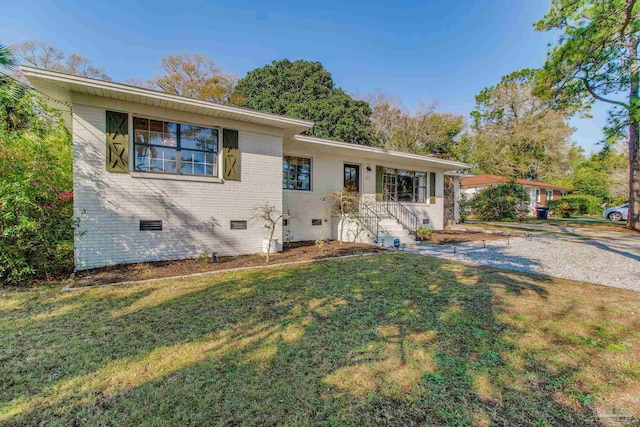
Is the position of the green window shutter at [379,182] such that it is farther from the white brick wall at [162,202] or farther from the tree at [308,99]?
the tree at [308,99]

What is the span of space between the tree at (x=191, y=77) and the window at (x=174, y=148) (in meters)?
15.5

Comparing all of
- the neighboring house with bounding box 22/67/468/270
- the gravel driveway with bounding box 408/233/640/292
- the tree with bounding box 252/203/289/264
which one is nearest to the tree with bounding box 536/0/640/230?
the gravel driveway with bounding box 408/233/640/292

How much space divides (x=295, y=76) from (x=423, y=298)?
24.1 m

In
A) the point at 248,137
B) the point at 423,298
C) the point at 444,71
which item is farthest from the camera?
the point at 444,71

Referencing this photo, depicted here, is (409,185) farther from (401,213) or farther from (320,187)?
(320,187)

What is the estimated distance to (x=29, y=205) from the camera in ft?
14.9

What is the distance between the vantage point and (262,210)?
749 centimetres

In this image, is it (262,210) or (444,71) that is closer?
(262,210)

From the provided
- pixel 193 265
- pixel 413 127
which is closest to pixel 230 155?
pixel 193 265

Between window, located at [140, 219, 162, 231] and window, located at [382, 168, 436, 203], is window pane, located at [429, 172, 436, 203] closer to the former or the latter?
window, located at [382, 168, 436, 203]

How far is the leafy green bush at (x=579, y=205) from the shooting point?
79.8 feet

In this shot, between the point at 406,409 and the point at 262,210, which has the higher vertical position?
the point at 262,210

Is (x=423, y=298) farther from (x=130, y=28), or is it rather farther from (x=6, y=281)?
(x=130, y=28)

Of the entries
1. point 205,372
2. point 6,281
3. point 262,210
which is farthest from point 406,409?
point 6,281
